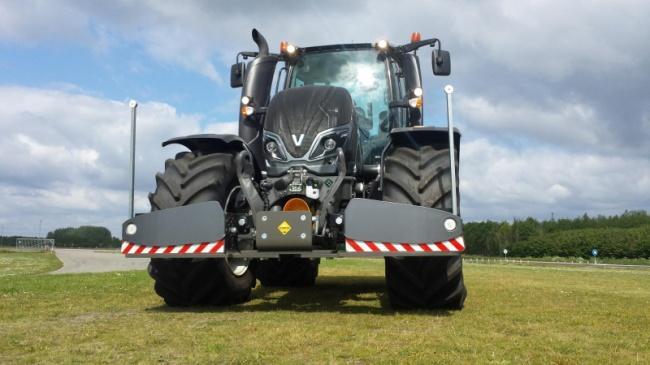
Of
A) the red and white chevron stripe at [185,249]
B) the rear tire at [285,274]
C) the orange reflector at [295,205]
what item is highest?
the orange reflector at [295,205]

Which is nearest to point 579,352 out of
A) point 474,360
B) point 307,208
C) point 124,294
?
point 474,360

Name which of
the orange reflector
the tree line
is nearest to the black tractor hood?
the orange reflector

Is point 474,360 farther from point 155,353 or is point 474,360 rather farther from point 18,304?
point 18,304

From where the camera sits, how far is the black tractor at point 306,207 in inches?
253

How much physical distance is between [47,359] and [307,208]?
10.5 feet

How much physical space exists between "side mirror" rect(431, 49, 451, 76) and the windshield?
756 millimetres

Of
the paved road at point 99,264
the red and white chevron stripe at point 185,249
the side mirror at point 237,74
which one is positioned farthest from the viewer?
the paved road at point 99,264

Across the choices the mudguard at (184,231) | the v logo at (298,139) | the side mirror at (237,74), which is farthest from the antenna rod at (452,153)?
the side mirror at (237,74)

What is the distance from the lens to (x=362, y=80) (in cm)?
902

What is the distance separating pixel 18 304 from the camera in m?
8.25

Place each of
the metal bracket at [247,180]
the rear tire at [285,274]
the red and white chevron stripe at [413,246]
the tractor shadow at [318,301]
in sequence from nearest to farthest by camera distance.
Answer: the red and white chevron stripe at [413,246]
the metal bracket at [247,180]
the tractor shadow at [318,301]
the rear tire at [285,274]

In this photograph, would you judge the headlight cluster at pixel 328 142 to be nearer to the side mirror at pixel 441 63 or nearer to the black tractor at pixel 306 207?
the black tractor at pixel 306 207

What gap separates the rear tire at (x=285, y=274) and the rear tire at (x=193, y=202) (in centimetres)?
343

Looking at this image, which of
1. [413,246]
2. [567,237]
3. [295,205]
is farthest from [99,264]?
[567,237]
